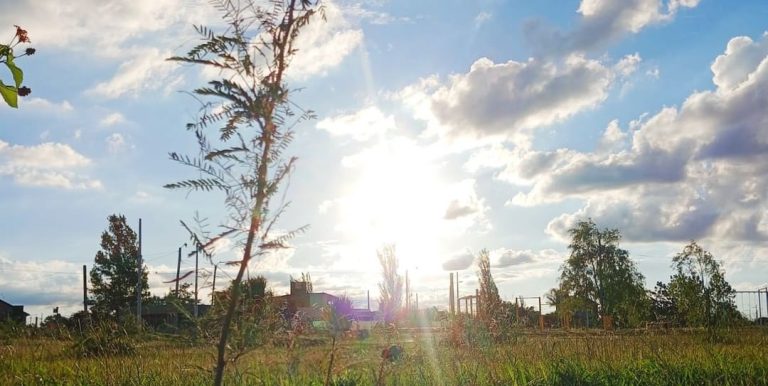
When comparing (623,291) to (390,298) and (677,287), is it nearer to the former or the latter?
(677,287)

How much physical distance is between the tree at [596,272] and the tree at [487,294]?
2049 inches

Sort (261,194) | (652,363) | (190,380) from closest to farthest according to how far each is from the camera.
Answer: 1. (261,194)
2. (190,380)
3. (652,363)

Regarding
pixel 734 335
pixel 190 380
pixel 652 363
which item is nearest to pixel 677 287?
pixel 734 335

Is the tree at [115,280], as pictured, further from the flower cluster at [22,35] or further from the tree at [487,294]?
the flower cluster at [22,35]

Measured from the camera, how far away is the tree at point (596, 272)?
66.4m

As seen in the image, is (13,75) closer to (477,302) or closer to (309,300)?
(309,300)

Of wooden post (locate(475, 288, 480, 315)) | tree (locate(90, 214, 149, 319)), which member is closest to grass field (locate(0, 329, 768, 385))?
wooden post (locate(475, 288, 480, 315))

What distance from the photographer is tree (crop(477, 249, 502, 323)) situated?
14.6 metres

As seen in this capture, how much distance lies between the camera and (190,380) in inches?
239

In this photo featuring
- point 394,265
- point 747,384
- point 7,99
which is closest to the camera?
point 7,99

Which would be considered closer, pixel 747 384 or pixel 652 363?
pixel 747 384

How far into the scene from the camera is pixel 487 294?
15.6 meters

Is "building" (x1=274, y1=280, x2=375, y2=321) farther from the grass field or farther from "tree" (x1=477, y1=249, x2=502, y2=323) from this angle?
"tree" (x1=477, y1=249, x2=502, y2=323)

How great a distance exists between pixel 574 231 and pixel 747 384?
219 feet
